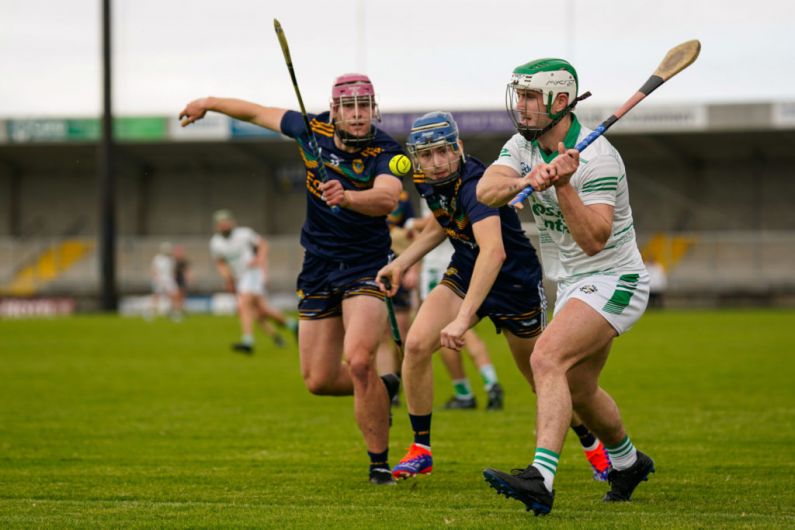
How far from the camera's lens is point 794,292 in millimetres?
37125

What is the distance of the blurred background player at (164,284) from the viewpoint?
3650 cm

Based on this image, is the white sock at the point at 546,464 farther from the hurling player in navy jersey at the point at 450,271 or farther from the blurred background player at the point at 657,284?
the blurred background player at the point at 657,284

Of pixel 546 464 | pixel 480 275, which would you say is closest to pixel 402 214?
pixel 480 275

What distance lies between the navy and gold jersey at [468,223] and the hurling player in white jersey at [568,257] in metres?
0.63

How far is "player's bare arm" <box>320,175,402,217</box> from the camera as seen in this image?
7.11 m

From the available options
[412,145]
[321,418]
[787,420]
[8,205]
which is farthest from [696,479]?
[8,205]

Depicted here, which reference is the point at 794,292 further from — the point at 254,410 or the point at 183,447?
the point at 183,447

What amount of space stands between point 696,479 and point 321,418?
4413mm

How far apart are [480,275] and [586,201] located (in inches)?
36.2

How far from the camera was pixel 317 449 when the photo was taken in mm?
9172

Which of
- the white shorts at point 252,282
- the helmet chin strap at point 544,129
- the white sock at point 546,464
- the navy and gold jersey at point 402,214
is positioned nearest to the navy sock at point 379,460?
the white sock at point 546,464

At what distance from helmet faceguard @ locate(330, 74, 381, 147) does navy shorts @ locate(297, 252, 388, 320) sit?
77 cm

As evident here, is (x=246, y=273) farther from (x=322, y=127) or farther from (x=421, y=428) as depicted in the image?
(x=421, y=428)

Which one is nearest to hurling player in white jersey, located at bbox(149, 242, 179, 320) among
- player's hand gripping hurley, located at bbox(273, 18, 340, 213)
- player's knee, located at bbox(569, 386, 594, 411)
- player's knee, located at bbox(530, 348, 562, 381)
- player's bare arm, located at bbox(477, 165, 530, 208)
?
player's hand gripping hurley, located at bbox(273, 18, 340, 213)
